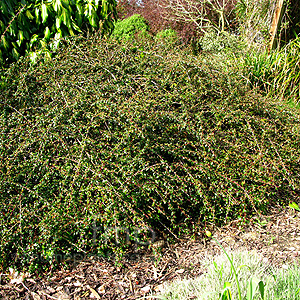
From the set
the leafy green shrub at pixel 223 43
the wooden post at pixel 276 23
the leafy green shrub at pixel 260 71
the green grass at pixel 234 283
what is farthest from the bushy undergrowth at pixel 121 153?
the leafy green shrub at pixel 223 43

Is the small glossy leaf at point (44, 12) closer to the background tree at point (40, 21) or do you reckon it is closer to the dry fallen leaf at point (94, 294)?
the background tree at point (40, 21)

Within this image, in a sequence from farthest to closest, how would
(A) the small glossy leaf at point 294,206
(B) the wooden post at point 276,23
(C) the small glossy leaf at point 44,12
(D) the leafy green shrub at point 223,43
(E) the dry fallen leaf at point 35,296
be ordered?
(D) the leafy green shrub at point 223,43 < (B) the wooden post at point 276,23 < (C) the small glossy leaf at point 44,12 < (A) the small glossy leaf at point 294,206 < (E) the dry fallen leaf at point 35,296

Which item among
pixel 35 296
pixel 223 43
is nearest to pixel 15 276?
pixel 35 296

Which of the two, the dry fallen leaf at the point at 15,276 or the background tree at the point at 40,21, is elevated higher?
the background tree at the point at 40,21

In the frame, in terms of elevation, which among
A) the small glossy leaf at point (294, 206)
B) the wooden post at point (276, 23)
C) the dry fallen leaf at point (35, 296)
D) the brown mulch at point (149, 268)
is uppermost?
the wooden post at point (276, 23)

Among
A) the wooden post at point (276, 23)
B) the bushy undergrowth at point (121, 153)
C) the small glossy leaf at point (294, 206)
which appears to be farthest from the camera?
the wooden post at point (276, 23)

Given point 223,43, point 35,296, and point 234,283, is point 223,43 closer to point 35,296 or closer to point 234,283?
point 234,283

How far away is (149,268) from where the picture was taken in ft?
8.04

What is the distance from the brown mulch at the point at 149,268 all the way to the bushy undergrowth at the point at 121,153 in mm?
156

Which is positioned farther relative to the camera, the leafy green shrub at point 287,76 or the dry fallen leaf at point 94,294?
the leafy green shrub at point 287,76

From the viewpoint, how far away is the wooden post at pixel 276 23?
6.57 m

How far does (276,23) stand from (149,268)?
6258 mm

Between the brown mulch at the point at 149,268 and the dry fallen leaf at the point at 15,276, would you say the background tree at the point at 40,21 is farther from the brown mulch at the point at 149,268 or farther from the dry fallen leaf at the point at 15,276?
the brown mulch at the point at 149,268

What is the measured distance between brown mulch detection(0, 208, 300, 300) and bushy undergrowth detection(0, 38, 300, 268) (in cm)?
16
